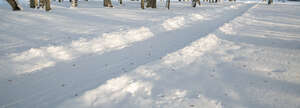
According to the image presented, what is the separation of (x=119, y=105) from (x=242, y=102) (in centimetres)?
214

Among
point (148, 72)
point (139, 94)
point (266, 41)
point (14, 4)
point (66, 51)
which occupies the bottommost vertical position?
point (139, 94)

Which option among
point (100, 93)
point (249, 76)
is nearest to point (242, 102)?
point (249, 76)

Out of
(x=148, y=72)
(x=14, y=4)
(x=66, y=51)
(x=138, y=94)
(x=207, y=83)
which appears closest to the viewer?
(x=138, y=94)

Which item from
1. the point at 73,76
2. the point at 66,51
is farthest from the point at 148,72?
the point at 66,51

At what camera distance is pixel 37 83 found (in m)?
4.32

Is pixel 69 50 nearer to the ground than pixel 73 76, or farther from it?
farther from it

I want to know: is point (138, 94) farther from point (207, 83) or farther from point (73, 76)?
point (73, 76)

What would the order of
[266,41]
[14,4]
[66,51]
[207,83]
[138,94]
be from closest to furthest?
1. [138,94]
2. [207,83]
3. [66,51]
4. [266,41]
5. [14,4]

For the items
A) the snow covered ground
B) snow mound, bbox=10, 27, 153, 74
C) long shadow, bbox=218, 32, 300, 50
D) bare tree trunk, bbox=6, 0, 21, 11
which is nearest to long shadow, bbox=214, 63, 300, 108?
the snow covered ground

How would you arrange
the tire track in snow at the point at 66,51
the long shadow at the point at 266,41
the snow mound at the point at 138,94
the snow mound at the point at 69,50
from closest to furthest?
the snow mound at the point at 138,94 < the tire track in snow at the point at 66,51 < the snow mound at the point at 69,50 < the long shadow at the point at 266,41

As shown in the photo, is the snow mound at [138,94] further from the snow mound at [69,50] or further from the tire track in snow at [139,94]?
the snow mound at [69,50]

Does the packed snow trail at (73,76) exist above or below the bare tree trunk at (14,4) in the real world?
below

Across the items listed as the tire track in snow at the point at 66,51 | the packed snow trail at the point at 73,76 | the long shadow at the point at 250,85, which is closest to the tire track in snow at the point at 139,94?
the packed snow trail at the point at 73,76

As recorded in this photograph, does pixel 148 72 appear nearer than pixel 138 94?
No
